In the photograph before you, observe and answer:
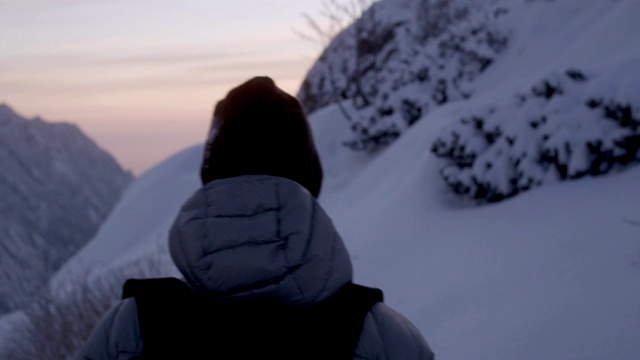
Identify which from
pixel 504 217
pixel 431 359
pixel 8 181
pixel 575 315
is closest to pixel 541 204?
pixel 504 217

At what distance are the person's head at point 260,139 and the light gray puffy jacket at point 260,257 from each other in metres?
0.07

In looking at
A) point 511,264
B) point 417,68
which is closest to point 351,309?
point 511,264

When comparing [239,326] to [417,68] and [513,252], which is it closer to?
[513,252]

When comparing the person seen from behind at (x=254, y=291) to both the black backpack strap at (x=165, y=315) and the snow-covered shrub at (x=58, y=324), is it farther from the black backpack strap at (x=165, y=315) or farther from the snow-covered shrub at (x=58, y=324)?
the snow-covered shrub at (x=58, y=324)

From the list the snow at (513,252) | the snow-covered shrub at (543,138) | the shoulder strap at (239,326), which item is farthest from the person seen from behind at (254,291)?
the snow-covered shrub at (543,138)

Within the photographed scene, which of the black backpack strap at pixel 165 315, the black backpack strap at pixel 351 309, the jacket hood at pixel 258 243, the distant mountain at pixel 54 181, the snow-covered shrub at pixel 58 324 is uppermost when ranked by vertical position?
the jacket hood at pixel 258 243

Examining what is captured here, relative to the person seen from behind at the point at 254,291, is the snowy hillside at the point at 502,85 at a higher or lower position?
lower

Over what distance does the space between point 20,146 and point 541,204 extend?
23936 millimetres

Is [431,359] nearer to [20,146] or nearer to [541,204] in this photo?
[541,204]

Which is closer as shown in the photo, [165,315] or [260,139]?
[165,315]

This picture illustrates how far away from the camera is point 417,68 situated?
587 inches

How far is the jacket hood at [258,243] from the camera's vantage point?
176 cm

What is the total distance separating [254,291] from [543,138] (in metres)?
5.47

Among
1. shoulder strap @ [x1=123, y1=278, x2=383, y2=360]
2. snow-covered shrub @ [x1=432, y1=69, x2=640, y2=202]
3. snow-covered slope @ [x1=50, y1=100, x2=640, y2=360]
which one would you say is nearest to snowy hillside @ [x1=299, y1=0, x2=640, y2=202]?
snow-covered shrub @ [x1=432, y1=69, x2=640, y2=202]
